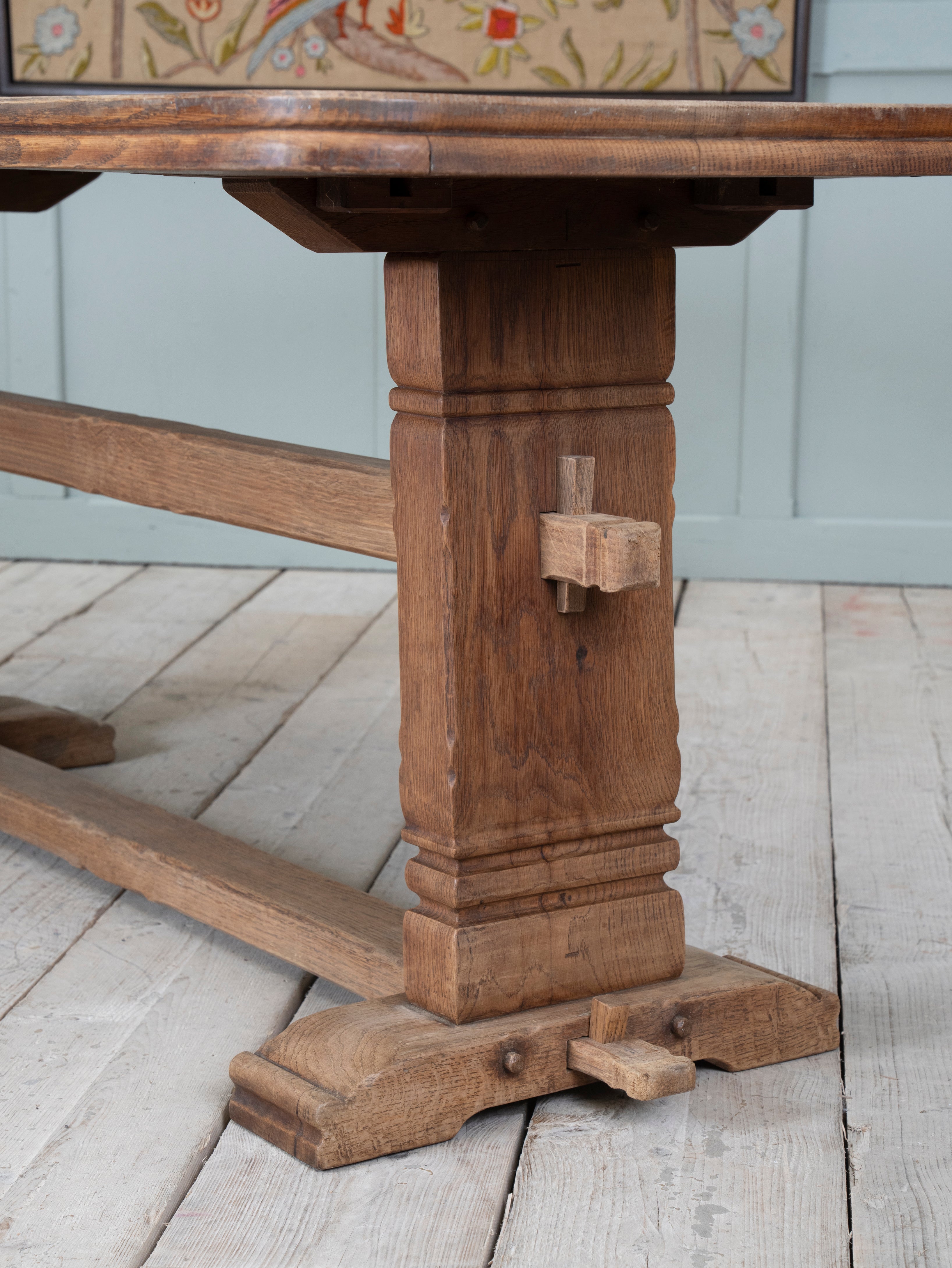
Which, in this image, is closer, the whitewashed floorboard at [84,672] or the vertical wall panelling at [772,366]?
the whitewashed floorboard at [84,672]

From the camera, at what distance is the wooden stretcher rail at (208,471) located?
1.17 meters

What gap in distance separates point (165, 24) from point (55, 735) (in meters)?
1.74

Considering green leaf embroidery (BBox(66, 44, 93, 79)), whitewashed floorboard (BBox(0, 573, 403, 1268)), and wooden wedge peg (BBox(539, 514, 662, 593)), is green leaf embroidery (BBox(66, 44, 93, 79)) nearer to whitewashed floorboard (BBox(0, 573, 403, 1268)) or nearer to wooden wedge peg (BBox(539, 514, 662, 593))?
whitewashed floorboard (BBox(0, 573, 403, 1268))

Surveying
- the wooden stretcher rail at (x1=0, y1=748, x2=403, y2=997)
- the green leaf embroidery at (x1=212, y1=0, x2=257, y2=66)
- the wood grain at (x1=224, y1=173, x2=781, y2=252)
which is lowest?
the wooden stretcher rail at (x1=0, y1=748, x2=403, y2=997)

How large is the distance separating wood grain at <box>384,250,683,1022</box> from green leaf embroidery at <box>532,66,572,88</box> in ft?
6.77

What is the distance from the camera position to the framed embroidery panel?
117 inches

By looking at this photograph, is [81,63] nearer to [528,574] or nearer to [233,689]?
[233,689]

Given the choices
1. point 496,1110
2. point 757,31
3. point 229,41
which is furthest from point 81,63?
point 496,1110

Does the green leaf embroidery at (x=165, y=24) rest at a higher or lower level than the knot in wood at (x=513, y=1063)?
higher

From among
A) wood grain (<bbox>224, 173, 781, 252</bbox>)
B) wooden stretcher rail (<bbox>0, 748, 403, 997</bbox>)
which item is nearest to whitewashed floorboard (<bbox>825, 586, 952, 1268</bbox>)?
wooden stretcher rail (<bbox>0, 748, 403, 997</bbox>)

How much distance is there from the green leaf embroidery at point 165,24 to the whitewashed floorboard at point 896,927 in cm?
178

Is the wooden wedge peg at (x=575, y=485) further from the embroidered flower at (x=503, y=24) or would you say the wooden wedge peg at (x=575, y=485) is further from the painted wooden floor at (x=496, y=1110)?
the embroidered flower at (x=503, y=24)

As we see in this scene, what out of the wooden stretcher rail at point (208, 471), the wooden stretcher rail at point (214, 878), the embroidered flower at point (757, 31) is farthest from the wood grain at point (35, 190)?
the embroidered flower at point (757, 31)

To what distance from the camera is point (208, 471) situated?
4.33ft
